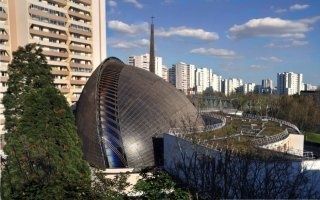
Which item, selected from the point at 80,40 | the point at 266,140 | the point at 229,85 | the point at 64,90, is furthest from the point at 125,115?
the point at 229,85

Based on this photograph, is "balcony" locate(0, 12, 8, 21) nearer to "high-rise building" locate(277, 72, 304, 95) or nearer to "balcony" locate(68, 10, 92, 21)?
"balcony" locate(68, 10, 92, 21)

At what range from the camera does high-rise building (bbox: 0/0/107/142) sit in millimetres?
51406

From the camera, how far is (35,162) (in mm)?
19078

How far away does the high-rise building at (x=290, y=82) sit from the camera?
167m

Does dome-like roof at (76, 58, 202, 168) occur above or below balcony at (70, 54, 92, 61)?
below

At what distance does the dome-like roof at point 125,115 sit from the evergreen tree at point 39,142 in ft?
14.8

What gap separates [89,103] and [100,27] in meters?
37.4

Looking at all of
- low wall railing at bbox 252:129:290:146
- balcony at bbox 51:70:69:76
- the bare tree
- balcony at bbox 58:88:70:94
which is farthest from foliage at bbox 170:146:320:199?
balcony at bbox 58:88:70:94

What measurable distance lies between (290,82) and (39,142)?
523ft

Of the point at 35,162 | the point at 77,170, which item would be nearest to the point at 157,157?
the point at 77,170

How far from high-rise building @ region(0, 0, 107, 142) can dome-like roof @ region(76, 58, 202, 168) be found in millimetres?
19881

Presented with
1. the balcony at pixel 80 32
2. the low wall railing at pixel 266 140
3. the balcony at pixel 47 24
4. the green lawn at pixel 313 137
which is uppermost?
the balcony at pixel 47 24

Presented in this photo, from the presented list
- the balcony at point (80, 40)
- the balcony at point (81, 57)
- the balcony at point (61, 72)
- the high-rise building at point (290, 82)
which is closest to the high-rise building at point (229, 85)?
the high-rise building at point (290, 82)

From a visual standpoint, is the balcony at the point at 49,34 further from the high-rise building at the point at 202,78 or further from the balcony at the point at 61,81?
the high-rise building at the point at 202,78
